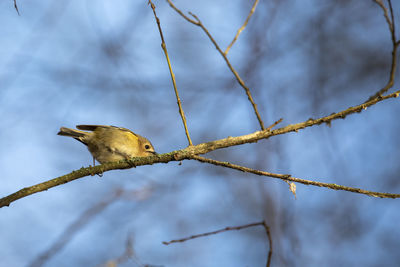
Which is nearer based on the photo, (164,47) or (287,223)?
(164,47)

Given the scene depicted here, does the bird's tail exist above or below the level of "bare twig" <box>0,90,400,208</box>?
above

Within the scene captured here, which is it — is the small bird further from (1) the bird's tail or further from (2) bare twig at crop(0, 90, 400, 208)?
Result: (2) bare twig at crop(0, 90, 400, 208)

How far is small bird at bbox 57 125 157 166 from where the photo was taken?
4449 millimetres

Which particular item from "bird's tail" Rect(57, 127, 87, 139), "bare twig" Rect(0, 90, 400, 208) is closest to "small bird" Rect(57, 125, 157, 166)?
"bird's tail" Rect(57, 127, 87, 139)

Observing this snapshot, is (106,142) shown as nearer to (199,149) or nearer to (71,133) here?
(71,133)

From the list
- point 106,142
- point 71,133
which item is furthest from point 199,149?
point 71,133

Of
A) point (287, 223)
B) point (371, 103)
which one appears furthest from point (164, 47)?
point (287, 223)

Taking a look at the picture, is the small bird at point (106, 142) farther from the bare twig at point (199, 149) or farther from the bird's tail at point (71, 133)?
the bare twig at point (199, 149)

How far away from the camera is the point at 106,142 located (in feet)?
14.7

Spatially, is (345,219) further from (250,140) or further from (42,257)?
(42,257)

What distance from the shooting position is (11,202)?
233cm

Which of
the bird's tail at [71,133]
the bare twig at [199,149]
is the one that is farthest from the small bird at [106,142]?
the bare twig at [199,149]

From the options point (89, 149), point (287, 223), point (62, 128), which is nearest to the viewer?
point (62, 128)

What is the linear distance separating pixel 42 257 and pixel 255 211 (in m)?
5.77
